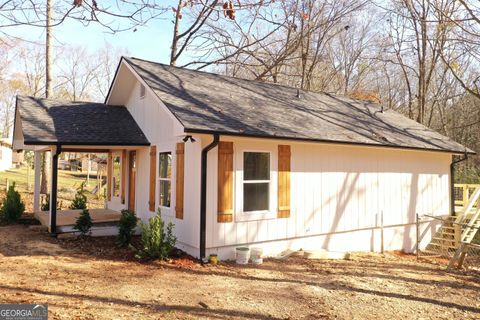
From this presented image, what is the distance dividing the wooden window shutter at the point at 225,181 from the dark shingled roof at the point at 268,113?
529 mm

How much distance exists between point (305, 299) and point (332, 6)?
62.7ft

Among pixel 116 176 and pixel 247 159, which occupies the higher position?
pixel 247 159

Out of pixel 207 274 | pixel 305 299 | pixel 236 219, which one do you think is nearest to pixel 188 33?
pixel 236 219

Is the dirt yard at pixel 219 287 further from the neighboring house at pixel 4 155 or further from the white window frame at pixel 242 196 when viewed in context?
the neighboring house at pixel 4 155

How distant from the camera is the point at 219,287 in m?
6.40

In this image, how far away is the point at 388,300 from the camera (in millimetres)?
6141

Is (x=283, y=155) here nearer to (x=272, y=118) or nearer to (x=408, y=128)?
(x=272, y=118)

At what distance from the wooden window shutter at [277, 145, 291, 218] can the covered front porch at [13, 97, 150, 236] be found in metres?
3.76

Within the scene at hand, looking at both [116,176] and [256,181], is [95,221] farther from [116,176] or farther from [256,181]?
[256,181]

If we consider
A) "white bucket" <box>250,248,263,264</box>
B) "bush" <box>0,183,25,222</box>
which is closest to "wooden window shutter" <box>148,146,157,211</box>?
"white bucket" <box>250,248,263,264</box>

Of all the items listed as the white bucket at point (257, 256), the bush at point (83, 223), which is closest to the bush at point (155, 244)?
the white bucket at point (257, 256)

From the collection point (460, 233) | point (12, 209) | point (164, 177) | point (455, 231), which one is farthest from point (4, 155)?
point (460, 233)

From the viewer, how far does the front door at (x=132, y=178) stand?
1141 cm

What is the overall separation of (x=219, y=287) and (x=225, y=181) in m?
2.48
